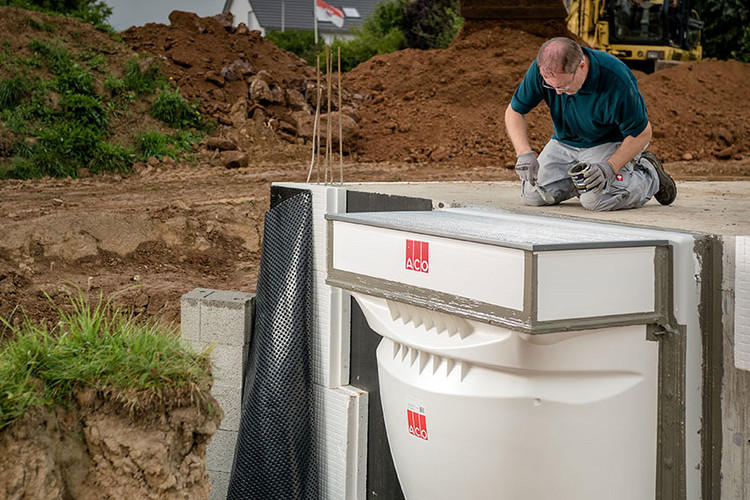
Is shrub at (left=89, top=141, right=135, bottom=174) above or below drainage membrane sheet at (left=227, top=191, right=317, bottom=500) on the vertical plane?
above

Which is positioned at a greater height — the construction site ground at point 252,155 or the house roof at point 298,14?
the house roof at point 298,14

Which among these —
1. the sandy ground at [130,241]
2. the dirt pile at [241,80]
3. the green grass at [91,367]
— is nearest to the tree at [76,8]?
the dirt pile at [241,80]

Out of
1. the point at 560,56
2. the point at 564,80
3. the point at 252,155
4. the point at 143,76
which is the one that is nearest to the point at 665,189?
the point at 564,80

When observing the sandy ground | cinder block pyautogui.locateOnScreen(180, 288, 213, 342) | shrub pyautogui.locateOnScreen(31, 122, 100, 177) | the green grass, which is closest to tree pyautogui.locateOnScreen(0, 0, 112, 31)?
shrub pyautogui.locateOnScreen(31, 122, 100, 177)

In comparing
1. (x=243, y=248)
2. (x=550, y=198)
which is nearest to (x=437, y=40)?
(x=243, y=248)

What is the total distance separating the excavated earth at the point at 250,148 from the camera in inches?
350

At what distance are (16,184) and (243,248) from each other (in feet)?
13.9

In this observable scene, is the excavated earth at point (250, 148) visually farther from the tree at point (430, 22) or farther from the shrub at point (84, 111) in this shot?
the tree at point (430, 22)

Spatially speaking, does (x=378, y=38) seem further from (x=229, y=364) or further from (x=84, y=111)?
(x=229, y=364)

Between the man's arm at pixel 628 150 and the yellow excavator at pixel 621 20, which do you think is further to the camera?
the yellow excavator at pixel 621 20

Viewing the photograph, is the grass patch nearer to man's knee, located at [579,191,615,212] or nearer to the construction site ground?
the construction site ground

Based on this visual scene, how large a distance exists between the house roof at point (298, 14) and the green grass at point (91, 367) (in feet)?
164

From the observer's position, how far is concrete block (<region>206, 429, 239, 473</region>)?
16.8 ft

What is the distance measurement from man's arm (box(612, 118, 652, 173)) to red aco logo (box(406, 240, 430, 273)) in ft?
5.60
